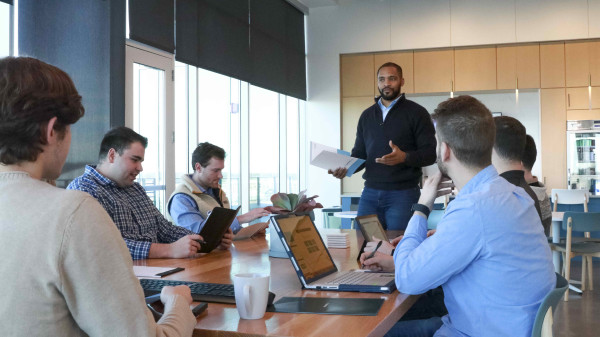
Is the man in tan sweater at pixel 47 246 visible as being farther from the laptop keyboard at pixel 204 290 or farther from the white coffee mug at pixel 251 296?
the laptop keyboard at pixel 204 290

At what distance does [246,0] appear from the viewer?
711cm

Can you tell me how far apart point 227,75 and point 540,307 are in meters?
5.51

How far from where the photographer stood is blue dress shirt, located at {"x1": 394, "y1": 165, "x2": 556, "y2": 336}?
1477mm

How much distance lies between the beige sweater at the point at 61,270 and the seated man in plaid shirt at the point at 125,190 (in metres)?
1.37

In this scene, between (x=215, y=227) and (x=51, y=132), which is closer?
(x=51, y=132)

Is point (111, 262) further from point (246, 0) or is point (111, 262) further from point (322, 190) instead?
point (322, 190)

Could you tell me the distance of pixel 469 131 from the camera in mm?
1639

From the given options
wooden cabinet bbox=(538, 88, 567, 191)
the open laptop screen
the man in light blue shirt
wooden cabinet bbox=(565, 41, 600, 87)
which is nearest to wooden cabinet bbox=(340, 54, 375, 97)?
wooden cabinet bbox=(538, 88, 567, 191)

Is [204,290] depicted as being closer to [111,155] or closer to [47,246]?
[47,246]

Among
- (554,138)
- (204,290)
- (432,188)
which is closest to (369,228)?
(432,188)

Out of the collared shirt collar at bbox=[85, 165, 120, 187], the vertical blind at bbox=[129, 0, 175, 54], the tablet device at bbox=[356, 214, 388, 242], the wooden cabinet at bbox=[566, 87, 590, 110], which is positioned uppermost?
the vertical blind at bbox=[129, 0, 175, 54]

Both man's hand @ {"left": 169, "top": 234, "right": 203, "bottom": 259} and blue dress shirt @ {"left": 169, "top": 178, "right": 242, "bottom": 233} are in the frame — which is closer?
man's hand @ {"left": 169, "top": 234, "right": 203, "bottom": 259}

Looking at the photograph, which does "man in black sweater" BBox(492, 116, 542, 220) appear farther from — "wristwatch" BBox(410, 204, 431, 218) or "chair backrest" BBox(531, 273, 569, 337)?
"chair backrest" BBox(531, 273, 569, 337)

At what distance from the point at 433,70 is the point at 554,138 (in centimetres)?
190
